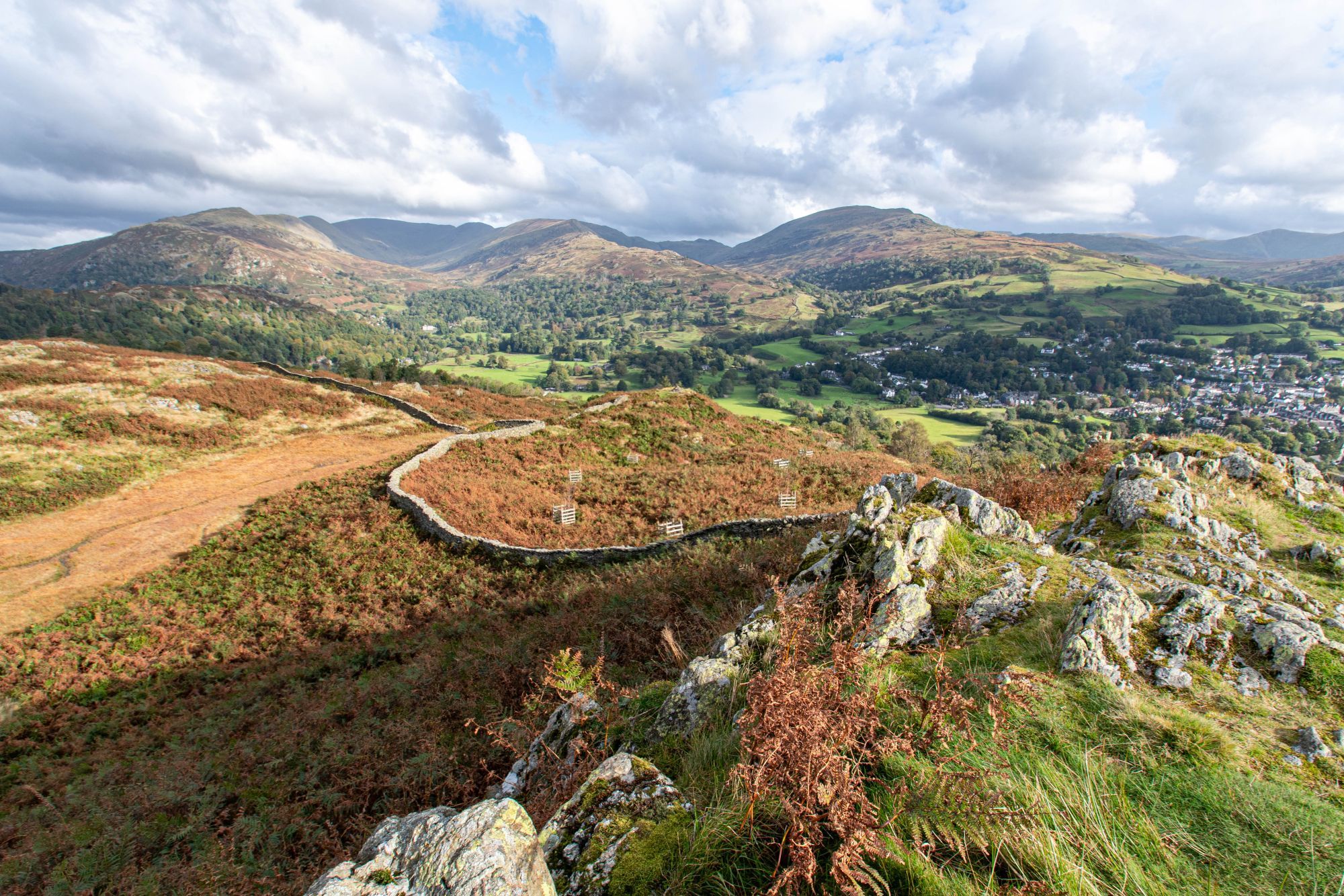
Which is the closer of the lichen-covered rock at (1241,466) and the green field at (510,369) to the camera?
the lichen-covered rock at (1241,466)

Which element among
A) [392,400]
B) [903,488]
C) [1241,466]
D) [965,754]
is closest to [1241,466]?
[1241,466]

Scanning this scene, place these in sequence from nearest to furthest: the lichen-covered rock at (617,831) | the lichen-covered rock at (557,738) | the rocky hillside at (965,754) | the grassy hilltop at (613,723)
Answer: the rocky hillside at (965,754) → the grassy hilltop at (613,723) → the lichen-covered rock at (617,831) → the lichen-covered rock at (557,738)

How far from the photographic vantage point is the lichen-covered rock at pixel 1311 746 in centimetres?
348

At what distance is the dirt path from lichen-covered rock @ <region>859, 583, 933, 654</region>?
21.6 meters

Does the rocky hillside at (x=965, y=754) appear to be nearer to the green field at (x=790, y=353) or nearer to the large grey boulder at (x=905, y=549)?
the large grey boulder at (x=905, y=549)

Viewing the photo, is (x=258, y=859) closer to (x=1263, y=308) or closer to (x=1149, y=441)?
(x=1149, y=441)

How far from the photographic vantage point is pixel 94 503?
22547 mm

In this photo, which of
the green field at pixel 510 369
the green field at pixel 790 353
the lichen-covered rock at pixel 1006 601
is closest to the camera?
the lichen-covered rock at pixel 1006 601

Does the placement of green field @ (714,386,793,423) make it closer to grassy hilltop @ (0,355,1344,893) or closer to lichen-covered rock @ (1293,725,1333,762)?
grassy hilltop @ (0,355,1344,893)

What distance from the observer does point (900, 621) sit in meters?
5.88

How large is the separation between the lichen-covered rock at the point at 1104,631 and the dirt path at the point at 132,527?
76.3 ft

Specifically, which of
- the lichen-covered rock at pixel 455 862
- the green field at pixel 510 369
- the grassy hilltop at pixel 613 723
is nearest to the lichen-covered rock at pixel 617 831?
the grassy hilltop at pixel 613 723

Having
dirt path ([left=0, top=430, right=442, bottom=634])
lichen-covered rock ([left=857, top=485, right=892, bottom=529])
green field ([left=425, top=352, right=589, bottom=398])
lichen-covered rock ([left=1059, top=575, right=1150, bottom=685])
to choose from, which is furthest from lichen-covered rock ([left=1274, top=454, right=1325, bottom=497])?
green field ([left=425, top=352, right=589, bottom=398])

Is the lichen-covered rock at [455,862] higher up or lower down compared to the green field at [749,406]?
higher up
